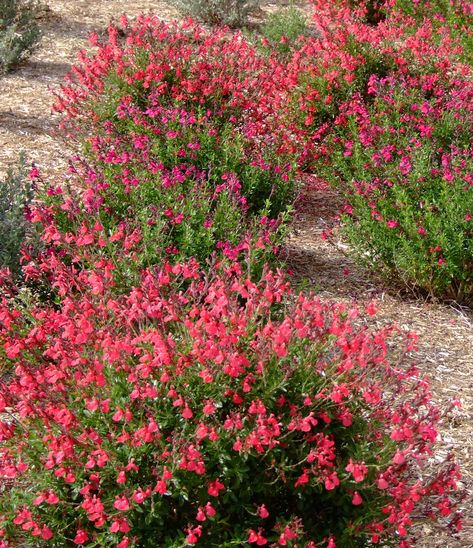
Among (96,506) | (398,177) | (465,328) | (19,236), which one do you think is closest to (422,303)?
(465,328)

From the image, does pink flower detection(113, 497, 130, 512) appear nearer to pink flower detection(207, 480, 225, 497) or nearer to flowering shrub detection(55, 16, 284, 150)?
pink flower detection(207, 480, 225, 497)

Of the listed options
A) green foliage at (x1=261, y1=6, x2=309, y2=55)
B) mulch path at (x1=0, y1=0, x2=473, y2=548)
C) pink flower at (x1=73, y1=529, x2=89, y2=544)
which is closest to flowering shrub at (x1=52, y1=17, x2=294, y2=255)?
mulch path at (x1=0, y1=0, x2=473, y2=548)

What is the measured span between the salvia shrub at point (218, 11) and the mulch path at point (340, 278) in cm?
231

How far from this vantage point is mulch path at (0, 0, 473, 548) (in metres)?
4.15

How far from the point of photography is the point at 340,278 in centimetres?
568

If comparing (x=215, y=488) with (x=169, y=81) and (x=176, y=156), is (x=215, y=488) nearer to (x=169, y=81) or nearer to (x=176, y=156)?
(x=176, y=156)

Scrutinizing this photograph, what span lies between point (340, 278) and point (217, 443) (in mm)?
3218

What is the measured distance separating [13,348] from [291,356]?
1087 millimetres

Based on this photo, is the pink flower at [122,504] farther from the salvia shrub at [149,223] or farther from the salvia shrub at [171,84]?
the salvia shrub at [171,84]

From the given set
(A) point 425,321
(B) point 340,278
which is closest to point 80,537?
(A) point 425,321

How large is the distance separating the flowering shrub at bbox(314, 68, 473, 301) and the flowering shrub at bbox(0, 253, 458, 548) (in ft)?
7.69

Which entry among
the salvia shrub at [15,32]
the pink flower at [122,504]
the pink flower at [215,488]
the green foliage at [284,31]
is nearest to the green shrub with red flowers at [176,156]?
the pink flower at [215,488]

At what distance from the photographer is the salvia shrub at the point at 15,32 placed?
9.01 metres

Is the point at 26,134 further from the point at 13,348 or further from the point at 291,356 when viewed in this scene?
the point at 291,356
